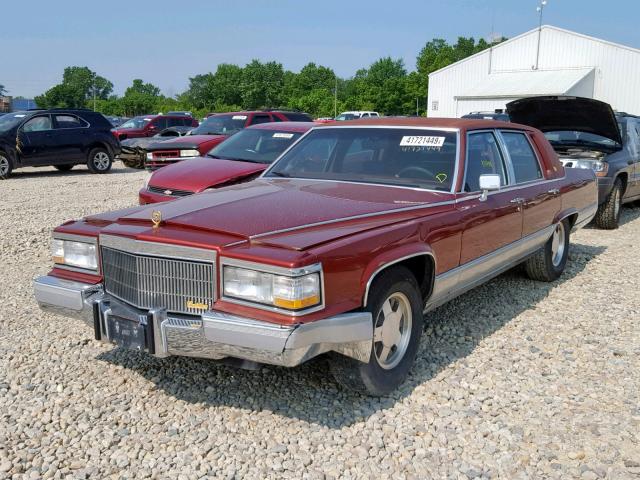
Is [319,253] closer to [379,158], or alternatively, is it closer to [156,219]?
[156,219]

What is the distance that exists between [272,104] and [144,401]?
102413mm

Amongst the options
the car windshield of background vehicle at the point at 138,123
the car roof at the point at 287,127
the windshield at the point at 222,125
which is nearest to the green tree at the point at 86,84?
the car windshield of background vehicle at the point at 138,123

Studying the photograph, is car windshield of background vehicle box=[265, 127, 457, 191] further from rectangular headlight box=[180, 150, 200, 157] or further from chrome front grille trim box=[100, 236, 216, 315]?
rectangular headlight box=[180, 150, 200, 157]

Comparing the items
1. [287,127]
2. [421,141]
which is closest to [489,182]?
[421,141]

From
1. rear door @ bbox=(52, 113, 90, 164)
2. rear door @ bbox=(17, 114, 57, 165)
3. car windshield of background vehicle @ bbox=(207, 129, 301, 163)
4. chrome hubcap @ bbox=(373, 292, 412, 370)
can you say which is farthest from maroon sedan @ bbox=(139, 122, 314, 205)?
rear door @ bbox=(52, 113, 90, 164)

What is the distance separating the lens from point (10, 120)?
49.3 ft

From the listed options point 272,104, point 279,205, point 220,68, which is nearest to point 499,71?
point 279,205

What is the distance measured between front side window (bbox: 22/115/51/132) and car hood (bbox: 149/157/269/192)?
28.5 feet

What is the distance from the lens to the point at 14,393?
3.69 m

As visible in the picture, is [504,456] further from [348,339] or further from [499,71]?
[499,71]

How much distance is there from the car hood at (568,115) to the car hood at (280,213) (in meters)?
5.44

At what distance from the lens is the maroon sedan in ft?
24.2

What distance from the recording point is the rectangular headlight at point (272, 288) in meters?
2.93

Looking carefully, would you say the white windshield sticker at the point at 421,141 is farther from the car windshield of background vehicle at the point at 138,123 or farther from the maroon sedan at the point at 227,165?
the car windshield of background vehicle at the point at 138,123
